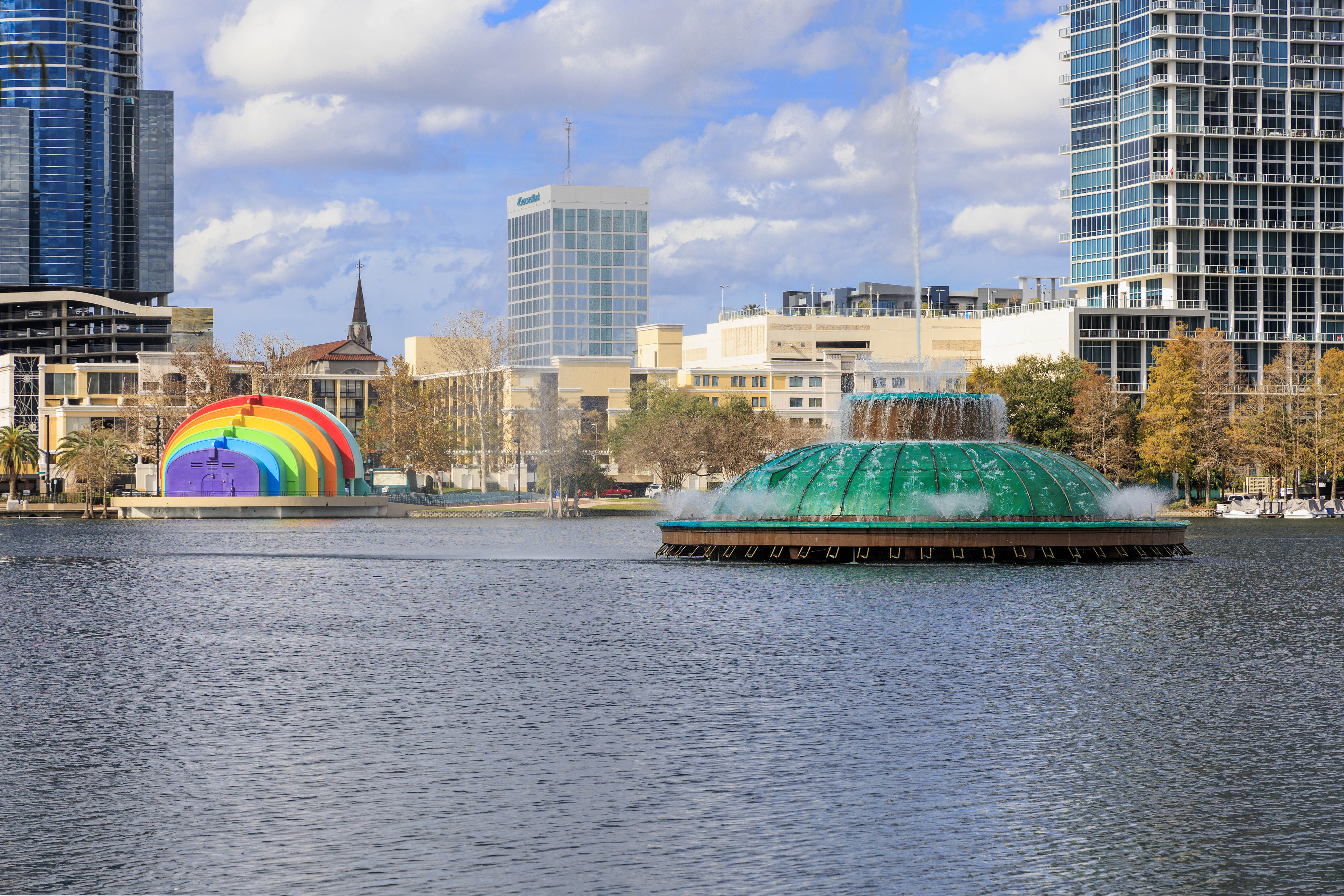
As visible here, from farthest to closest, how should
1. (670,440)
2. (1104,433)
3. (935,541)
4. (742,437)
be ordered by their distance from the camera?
1. (742,437)
2. (670,440)
3. (1104,433)
4. (935,541)

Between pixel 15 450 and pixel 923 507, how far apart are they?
491 feet

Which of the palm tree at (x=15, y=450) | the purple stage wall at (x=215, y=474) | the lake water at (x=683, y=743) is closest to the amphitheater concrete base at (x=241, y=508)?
the purple stage wall at (x=215, y=474)

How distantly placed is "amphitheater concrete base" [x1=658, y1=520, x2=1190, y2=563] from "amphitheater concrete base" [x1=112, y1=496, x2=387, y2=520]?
84225 millimetres

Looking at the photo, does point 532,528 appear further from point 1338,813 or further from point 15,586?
point 1338,813

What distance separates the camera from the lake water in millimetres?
17047

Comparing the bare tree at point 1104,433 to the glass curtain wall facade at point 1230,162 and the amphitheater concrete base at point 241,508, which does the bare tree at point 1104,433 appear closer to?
the glass curtain wall facade at point 1230,162

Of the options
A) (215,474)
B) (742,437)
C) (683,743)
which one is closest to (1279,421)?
(742,437)

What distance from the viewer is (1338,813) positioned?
1902 cm

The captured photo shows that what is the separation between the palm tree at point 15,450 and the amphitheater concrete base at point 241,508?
4028 centimetres

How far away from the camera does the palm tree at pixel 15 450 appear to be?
181m

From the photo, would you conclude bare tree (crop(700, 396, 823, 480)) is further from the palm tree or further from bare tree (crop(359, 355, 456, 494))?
the palm tree

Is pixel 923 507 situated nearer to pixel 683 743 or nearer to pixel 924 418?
pixel 924 418

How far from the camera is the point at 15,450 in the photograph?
600 feet

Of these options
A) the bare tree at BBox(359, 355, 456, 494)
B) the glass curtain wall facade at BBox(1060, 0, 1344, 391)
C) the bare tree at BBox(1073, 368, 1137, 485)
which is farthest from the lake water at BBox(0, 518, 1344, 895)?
the glass curtain wall facade at BBox(1060, 0, 1344, 391)
